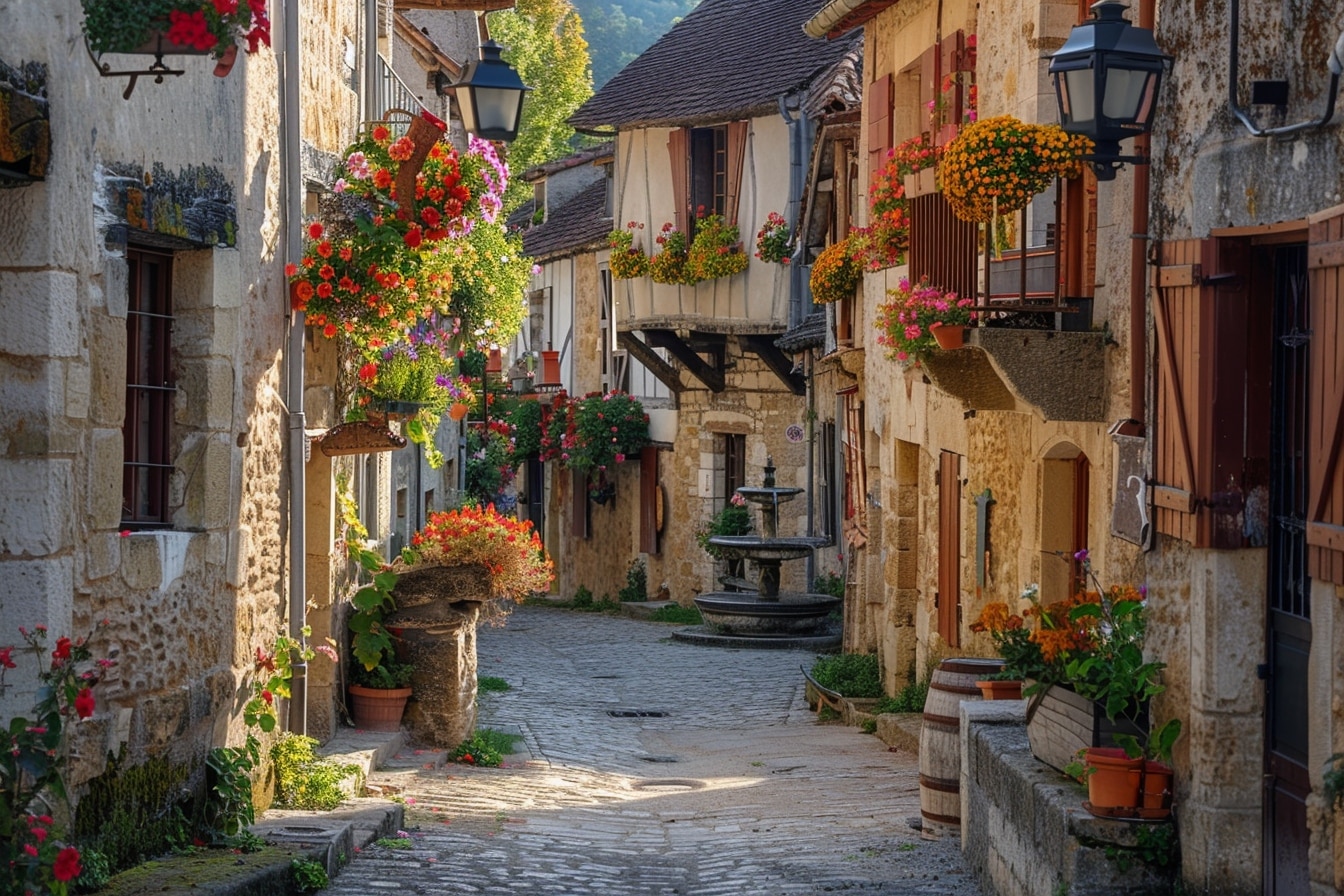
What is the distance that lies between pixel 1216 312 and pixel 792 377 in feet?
50.4

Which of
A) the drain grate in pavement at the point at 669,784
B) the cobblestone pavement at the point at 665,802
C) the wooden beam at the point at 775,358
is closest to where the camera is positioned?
the cobblestone pavement at the point at 665,802

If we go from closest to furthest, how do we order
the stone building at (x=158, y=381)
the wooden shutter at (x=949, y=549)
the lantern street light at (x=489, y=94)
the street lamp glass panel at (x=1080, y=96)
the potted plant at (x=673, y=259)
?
the stone building at (x=158, y=381) < the street lamp glass panel at (x=1080, y=96) < the lantern street light at (x=489, y=94) < the wooden shutter at (x=949, y=549) < the potted plant at (x=673, y=259)

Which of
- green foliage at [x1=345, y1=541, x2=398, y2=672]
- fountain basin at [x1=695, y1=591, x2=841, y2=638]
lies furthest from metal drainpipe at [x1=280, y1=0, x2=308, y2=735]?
fountain basin at [x1=695, y1=591, x2=841, y2=638]

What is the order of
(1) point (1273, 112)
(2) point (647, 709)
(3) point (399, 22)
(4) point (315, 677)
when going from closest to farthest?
(1) point (1273, 112)
(4) point (315, 677)
(2) point (647, 709)
(3) point (399, 22)

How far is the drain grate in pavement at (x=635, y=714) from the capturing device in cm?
1373

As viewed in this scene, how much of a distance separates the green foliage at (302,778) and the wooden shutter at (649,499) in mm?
15419

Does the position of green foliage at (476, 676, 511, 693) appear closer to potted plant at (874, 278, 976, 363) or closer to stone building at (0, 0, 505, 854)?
stone building at (0, 0, 505, 854)

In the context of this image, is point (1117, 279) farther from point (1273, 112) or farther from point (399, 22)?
point (399, 22)

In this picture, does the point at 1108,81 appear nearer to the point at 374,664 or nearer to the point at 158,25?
the point at 158,25

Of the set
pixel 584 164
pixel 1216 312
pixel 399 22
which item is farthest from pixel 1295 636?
pixel 584 164

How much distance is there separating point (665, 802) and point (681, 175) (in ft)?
40.1

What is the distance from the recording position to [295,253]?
27.4ft

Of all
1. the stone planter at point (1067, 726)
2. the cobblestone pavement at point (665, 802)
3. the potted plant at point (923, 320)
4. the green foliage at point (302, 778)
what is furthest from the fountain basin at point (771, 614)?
the stone planter at point (1067, 726)

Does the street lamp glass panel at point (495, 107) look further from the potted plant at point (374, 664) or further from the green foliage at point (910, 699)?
the green foliage at point (910, 699)
